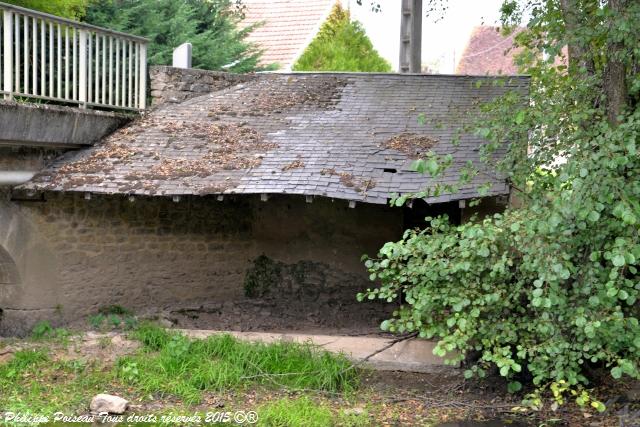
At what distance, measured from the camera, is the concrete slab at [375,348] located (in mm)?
7441

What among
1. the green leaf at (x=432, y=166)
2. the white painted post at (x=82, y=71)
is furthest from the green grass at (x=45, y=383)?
the green leaf at (x=432, y=166)

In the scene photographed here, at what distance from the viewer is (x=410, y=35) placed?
12.5 m

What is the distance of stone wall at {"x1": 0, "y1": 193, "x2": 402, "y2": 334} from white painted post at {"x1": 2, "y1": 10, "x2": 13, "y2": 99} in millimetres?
1259

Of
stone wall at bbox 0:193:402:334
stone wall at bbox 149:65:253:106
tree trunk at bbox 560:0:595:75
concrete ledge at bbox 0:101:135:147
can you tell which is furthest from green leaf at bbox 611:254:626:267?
stone wall at bbox 149:65:253:106

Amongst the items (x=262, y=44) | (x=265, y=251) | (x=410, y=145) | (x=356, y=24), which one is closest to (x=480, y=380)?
(x=410, y=145)

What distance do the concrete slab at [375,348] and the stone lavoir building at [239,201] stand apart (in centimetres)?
109

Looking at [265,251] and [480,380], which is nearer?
[480,380]

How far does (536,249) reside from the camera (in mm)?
5691

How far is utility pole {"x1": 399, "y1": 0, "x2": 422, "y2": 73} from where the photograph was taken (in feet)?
41.1

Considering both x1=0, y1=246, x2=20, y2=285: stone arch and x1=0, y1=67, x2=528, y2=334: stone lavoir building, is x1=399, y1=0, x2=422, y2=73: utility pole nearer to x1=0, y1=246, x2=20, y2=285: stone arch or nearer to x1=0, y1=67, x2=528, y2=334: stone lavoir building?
x1=0, y1=67, x2=528, y2=334: stone lavoir building

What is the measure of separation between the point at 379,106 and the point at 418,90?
0.76 metres

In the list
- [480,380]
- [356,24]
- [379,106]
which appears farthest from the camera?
[356,24]

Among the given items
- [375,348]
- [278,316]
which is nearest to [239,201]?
[278,316]

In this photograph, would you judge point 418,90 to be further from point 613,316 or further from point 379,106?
point 613,316
